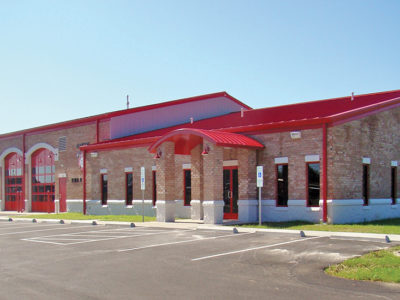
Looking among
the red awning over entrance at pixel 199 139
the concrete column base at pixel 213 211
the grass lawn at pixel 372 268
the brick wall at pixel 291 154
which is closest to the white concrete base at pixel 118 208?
the red awning over entrance at pixel 199 139

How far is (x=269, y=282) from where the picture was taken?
887cm

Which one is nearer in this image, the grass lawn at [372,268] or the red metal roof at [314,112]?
the grass lawn at [372,268]

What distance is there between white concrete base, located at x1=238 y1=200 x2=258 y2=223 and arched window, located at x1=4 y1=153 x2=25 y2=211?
72.1ft

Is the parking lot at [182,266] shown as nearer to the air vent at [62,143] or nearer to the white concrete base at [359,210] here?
the white concrete base at [359,210]

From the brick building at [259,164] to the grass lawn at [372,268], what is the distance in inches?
319

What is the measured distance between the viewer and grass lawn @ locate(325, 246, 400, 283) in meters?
9.14

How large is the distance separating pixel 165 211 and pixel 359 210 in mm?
8591

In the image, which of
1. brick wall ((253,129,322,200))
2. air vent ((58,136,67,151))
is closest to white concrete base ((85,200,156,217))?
air vent ((58,136,67,151))

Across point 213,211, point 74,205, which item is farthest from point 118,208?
point 213,211

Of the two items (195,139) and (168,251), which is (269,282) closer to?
(168,251)

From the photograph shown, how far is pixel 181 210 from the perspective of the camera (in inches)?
977

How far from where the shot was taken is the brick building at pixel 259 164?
64.6 ft

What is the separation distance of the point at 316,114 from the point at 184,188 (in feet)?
25.0

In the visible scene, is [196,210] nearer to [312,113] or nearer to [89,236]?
[89,236]
